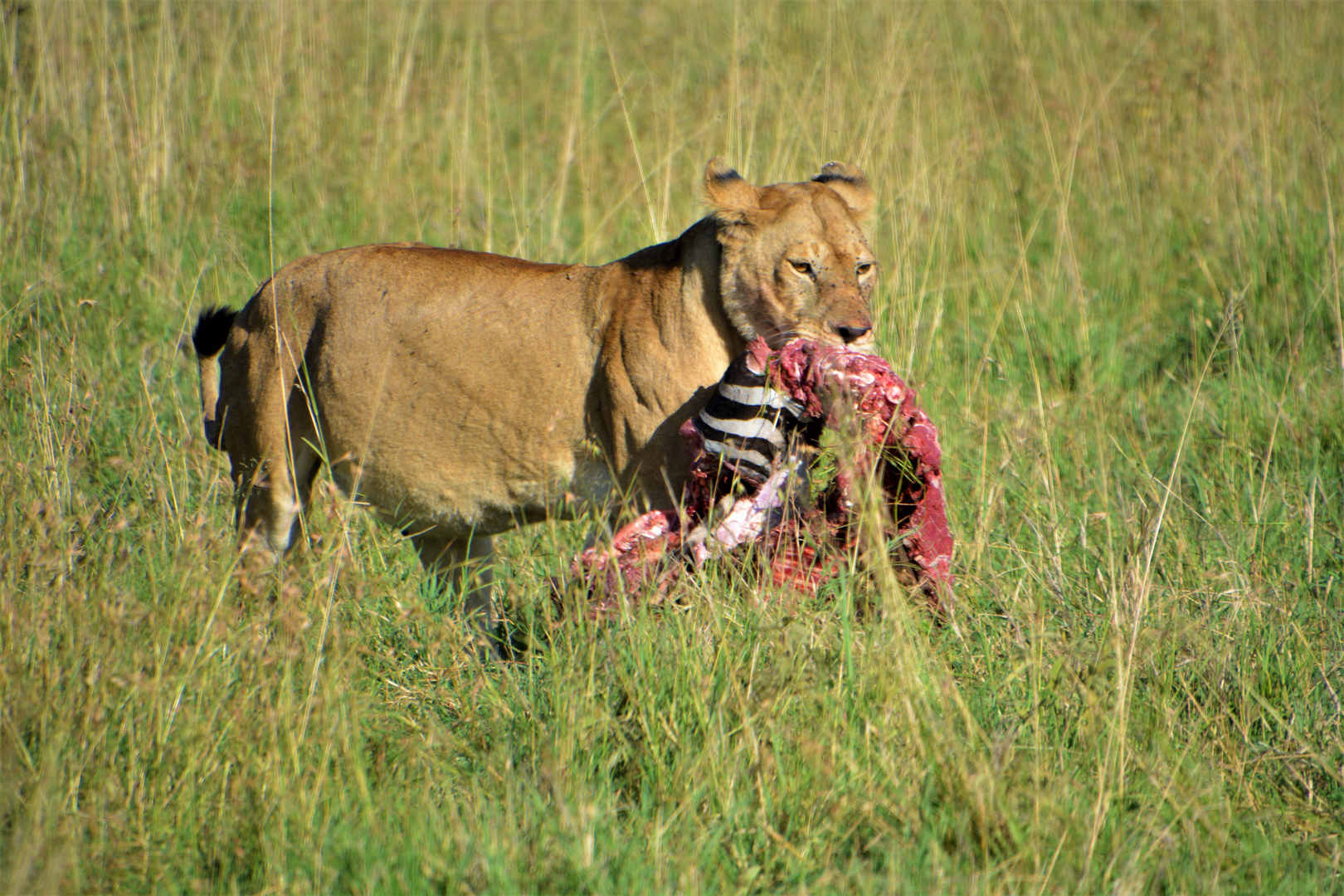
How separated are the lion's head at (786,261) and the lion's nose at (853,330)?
0.02 m

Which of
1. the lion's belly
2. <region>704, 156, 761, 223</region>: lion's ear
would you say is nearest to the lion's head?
<region>704, 156, 761, 223</region>: lion's ear

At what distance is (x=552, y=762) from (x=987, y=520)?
5.87 ft

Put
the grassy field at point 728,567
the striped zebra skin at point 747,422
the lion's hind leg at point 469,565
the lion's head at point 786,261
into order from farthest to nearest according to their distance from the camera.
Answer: the lion's hind leg at point 469,565 → the lion's head at point 786,261 → the striped zebra skin at point 747,422 → the grassy field at point 728,567

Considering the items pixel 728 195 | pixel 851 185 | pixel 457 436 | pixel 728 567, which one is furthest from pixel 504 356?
pixel 851 185

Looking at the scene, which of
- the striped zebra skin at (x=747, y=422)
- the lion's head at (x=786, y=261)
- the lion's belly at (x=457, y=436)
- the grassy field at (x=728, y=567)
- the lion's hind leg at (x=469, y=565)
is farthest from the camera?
the lion's hind leg at (x=469, y=565)

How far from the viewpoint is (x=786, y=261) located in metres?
3.10

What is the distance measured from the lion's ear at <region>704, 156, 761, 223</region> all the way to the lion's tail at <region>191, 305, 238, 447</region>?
5.40 ft

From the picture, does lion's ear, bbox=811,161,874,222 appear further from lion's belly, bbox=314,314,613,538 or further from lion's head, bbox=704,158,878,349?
lion's belly, bbox=314,314,613,538

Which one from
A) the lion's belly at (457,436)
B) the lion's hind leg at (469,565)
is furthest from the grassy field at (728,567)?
the lion's belly at (457,436)

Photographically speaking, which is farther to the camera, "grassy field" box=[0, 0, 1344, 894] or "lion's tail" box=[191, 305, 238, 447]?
"lion's tail" box=[191, 305, 238, 447]

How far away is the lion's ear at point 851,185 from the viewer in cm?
342

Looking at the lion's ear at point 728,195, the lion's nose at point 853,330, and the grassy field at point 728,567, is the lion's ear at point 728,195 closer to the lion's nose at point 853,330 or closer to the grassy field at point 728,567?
the lion's nose at point 853,330

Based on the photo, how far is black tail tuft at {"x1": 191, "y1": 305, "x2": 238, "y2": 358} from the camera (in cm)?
371

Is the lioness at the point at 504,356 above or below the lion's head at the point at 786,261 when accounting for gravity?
below
